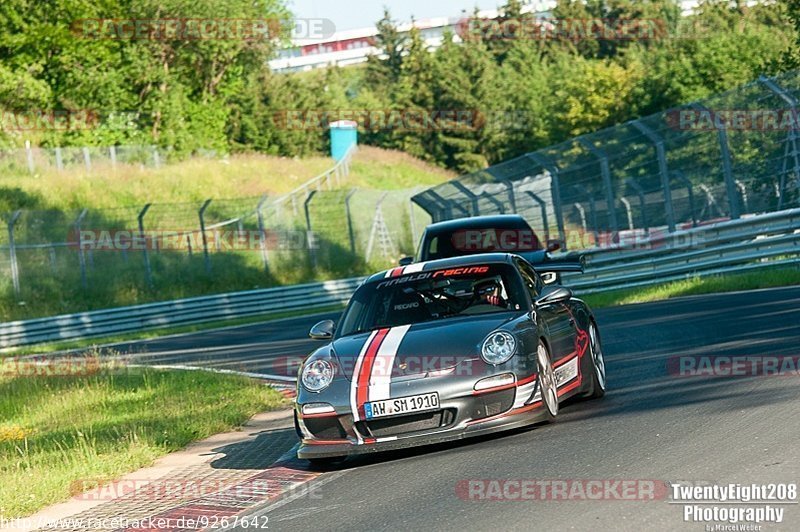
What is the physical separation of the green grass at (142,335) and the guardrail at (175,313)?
19.2 inches

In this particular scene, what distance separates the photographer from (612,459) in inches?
311

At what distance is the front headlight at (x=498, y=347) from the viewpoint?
9.02 m

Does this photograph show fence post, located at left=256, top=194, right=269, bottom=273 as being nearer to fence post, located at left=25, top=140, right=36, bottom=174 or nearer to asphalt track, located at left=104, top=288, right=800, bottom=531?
fence post, located at left=25, top=140, right=36, bottom=174

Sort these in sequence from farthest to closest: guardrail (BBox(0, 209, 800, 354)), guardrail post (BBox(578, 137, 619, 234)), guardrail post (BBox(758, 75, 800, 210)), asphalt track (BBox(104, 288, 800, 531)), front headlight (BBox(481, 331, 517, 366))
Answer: guardrail post (BBox(578, 137, 619, 234))
guardrail (BBox(0, 209, 800, 354))
guardrail post (BBox(758, 75, 800, 210))
front headlight (BBox(481, 331, 517, 366))
asphalt track (BBox(104, 288, 800, 531))

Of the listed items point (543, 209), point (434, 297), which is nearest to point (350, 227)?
point (543, 209)

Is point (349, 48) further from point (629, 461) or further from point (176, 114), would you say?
point (629, 461)

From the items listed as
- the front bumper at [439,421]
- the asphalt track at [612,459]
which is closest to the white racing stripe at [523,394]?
the front bumper at [439,421]

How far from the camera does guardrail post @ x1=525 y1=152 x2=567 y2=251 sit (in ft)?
88.4

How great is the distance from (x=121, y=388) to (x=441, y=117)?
6843 centimetres

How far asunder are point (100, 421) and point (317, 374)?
4.44 m

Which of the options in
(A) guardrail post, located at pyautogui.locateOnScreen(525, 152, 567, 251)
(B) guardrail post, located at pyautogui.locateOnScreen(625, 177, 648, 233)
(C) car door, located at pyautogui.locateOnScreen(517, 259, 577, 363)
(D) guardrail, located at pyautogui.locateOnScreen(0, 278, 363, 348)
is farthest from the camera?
(D) guardrail, located at pyautogui.locateOnScreen(0, 278, 363, 348)

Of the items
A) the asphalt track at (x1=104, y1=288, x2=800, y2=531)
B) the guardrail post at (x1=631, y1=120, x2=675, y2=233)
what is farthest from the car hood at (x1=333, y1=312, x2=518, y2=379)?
the guardrail post at (x1=631, y1=120, x2=675, y2=233)

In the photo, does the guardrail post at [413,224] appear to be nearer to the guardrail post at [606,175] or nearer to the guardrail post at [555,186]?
the guardrail post at [555,186]

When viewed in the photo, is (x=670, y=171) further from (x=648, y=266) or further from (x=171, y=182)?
(x=171, y=182)
